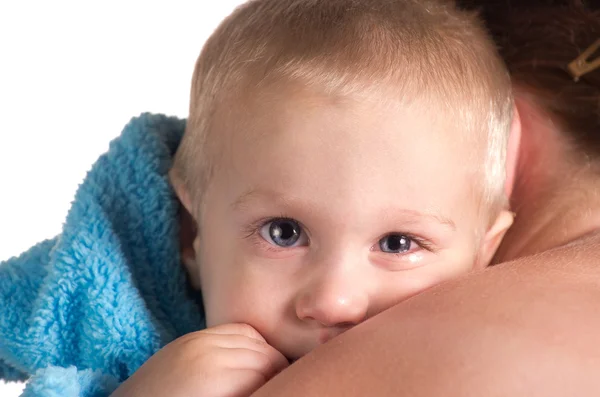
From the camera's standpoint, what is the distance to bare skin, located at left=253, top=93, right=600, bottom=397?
91cm

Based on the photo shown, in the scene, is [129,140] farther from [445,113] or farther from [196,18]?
[196,18]

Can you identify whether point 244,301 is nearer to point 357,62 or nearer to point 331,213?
point 331,213

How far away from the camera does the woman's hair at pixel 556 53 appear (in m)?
1.37

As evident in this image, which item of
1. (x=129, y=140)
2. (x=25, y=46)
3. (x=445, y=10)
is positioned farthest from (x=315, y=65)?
(x=25, y=46)

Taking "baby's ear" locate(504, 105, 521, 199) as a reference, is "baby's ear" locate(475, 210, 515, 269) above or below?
below

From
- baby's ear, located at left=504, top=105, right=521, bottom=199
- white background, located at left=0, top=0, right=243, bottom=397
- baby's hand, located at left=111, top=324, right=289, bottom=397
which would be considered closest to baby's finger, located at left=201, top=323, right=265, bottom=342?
baby's hand, located at left=111, top=324, right=289, bottom=397

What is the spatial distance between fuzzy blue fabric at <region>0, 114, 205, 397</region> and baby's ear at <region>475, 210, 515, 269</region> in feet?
1.29

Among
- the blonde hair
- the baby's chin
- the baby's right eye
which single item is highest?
the blonde hair

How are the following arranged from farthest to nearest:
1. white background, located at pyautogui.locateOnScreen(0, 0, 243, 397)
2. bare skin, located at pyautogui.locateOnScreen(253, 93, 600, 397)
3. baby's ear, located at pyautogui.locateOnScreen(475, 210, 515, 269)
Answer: white background, located at pyautogui.locateOnScreen(0, 0, 243, 397) → baby's ear, located at pyautogui.locateOnScreen(475, 210, 515, 269) → bare skin, located at pyautogui.locateOnScreen(253, 93, 600, 397)

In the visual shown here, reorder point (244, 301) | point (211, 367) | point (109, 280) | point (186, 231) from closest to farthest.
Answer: point (211, 367), point (244, 301), point (109, 280), point (186, 231)

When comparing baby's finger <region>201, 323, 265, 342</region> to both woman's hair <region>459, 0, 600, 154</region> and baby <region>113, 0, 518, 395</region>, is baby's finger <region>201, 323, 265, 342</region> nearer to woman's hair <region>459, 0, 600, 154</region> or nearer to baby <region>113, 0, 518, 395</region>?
baby <region>113, 0, 518, 395</region>

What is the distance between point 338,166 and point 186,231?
1.22 feet

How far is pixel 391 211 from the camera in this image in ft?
3.81

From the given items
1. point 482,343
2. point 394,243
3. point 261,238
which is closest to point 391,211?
point 394,243
